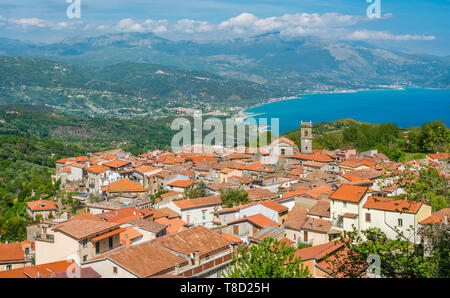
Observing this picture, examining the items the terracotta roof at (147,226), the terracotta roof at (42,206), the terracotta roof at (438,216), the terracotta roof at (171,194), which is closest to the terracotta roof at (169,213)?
the terracotta roof at (147,226)

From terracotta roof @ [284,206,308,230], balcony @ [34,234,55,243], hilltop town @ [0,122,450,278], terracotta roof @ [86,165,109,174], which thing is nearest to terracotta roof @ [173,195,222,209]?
hilltop town @ [0,122,450,278]

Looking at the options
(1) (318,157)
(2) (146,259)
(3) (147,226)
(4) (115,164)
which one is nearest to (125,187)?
(4) (115,164)

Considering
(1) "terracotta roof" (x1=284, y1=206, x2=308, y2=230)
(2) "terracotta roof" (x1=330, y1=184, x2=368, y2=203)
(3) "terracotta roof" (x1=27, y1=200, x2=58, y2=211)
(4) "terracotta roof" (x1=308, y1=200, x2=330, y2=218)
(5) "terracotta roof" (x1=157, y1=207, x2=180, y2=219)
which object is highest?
(2) "terracotta roof" (x1=330, y1=184, x2=368, y2=203)

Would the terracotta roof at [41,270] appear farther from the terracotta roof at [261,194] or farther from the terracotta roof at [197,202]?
the terracotta roof at [261,194]

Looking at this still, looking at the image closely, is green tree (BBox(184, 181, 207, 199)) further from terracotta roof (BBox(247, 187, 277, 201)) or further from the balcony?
the balcony

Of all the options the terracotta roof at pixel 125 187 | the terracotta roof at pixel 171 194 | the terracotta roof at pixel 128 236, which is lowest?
the terracotta roof at pixel 125 187

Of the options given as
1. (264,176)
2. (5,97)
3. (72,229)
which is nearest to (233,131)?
(264,176)
